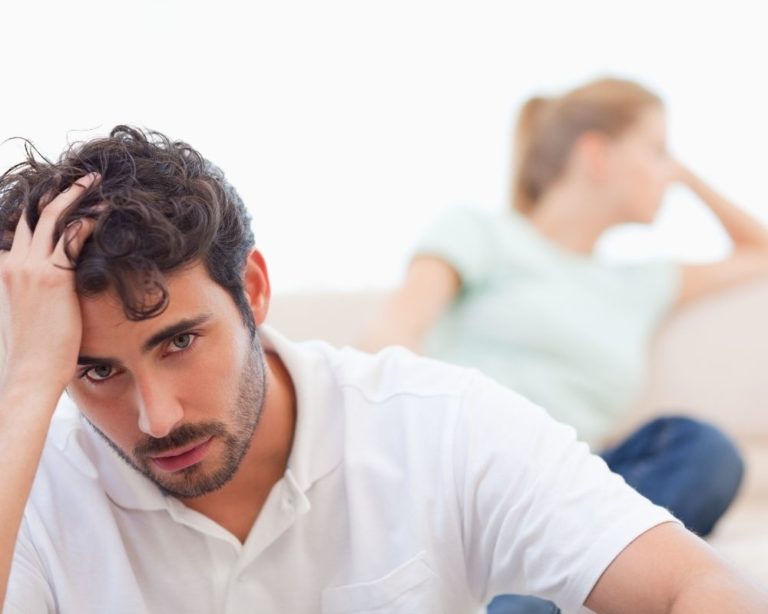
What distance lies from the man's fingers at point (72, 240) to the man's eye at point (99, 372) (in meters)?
0.12

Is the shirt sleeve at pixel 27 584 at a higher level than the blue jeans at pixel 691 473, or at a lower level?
higher

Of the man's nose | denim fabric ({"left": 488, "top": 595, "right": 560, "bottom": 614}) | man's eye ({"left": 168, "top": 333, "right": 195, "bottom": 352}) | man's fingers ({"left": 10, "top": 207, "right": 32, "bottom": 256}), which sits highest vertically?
man's fingers ({"left": 10, "top": 207, "right": 32, "bottom": 256})

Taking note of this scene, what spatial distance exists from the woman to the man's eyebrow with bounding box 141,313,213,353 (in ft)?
3.06

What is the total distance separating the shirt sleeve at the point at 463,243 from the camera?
7.79 ft

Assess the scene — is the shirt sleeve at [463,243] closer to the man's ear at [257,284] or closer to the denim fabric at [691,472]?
the denim fabric at [691,472]

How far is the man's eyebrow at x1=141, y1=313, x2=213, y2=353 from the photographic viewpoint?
3.83ft

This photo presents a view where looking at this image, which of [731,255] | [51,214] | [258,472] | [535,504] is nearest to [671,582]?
[535,504]

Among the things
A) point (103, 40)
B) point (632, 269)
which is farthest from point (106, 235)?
point (103, 40)

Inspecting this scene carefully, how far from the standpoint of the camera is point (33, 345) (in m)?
1.20

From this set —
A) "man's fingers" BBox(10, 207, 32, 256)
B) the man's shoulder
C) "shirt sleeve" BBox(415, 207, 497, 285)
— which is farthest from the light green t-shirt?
"man's fingers" BBox(10, 207, 32, 256)

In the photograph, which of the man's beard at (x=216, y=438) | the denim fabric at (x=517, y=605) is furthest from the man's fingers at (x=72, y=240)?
the denim fabric at (x=517, y=605)

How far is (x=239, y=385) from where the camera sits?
1261mm

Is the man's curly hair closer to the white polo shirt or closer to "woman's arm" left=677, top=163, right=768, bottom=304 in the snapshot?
the white polo shirt

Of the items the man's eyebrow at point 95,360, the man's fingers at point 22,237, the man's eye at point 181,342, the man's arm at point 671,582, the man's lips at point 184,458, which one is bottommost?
the man's arm at point 671,582
